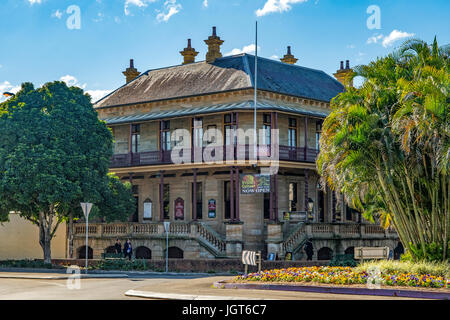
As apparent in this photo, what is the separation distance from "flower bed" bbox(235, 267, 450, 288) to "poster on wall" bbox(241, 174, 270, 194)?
1519 centimetres

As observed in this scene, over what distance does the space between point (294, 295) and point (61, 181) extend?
17.9 metres

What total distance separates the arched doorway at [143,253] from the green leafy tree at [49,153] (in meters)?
4.78

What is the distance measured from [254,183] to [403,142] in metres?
17.4

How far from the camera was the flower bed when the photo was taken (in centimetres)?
1872

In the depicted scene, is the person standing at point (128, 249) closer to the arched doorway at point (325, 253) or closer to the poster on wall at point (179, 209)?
the poster on wall at point (179, 209)

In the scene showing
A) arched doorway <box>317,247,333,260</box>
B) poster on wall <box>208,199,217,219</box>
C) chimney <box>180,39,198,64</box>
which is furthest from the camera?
chimney <box>180,39,198,64</box>

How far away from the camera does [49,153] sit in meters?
33.9

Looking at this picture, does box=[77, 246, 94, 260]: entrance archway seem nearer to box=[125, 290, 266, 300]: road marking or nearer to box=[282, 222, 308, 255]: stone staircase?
box=[282, 222, 308, 255]: stone staircase

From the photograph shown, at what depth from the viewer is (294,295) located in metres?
18.4

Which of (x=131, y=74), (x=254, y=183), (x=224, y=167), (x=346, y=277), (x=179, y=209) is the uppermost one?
(x=131, y=74)

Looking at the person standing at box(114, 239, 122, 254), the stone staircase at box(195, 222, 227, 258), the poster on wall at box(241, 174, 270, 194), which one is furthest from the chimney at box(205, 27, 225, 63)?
the person standing at box(114, 239, 122, 254)

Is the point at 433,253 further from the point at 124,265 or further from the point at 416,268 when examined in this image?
the point at 124,265

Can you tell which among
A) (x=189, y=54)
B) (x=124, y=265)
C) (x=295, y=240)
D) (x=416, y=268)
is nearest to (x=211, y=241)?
(x=295, y=240)

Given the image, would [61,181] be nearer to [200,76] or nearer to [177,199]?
[177,199]
